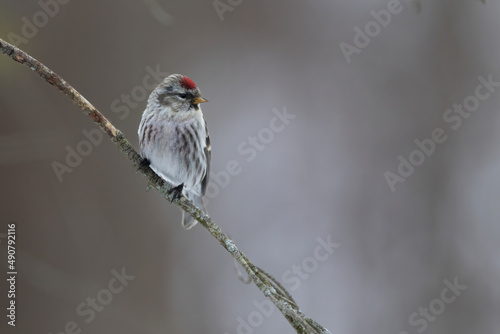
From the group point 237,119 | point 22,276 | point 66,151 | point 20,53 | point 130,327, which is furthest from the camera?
A: point 237,119

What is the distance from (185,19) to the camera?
413 centimetres

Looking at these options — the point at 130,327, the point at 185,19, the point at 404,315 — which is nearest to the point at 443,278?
the point at 404,315

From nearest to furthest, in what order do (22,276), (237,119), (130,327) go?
(22,276) → (130,327) → (237,119)

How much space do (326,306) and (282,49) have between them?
230 cm

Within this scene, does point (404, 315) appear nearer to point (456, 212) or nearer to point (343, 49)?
point (456, 212)
